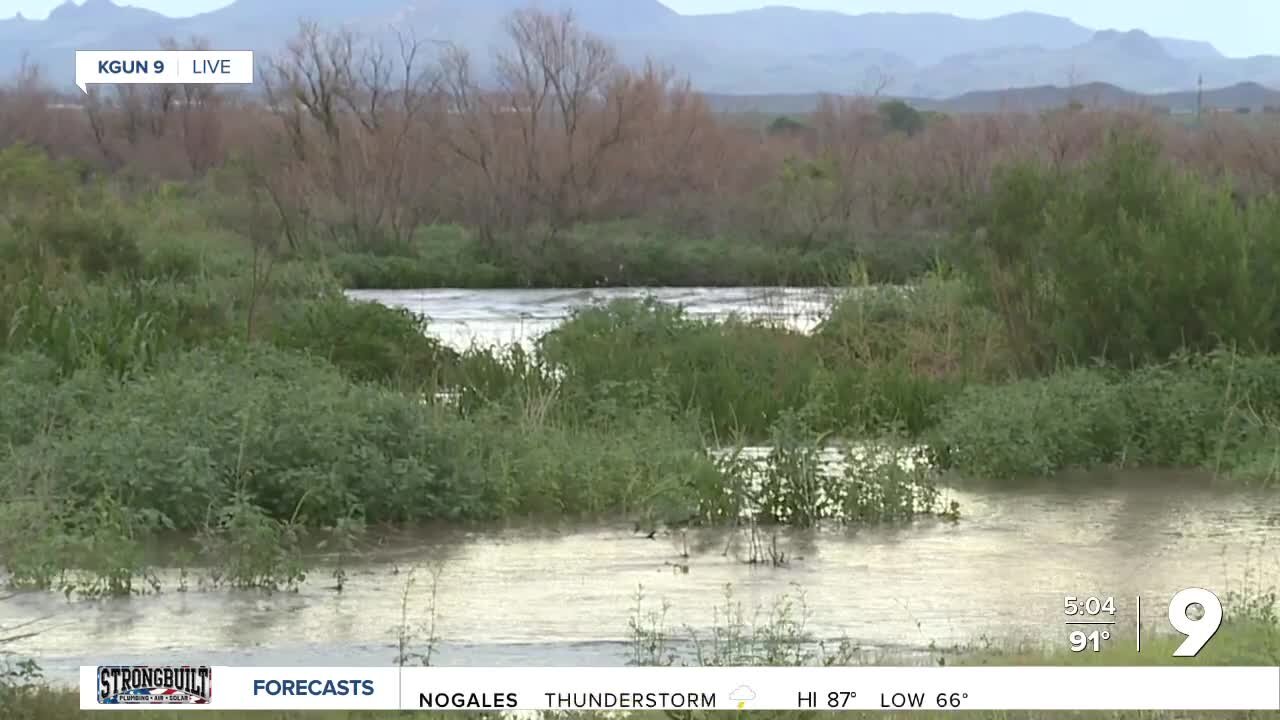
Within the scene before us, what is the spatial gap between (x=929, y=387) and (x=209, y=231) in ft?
72.2

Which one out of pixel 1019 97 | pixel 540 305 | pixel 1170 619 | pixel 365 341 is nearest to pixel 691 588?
pixel 1170 619

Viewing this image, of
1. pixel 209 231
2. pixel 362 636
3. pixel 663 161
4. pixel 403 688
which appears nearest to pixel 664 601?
pixel 362 636

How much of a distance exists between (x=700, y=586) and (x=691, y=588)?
7cm

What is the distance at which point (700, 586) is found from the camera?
11211mm

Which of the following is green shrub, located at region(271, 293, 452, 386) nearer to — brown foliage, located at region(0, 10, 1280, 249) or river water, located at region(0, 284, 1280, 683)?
river water, located at region(0, 284, 1280, 683)

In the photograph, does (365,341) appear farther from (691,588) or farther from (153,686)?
(153,686)

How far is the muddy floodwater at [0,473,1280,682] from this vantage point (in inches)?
375

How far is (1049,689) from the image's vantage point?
264 inches

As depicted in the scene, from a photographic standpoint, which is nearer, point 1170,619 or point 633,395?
point 1170,619

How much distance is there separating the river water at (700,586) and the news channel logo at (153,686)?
126 cm

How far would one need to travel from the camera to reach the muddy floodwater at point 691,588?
9.52 metres

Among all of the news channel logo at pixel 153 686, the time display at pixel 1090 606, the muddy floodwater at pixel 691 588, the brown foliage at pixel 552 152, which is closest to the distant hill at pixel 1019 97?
the brown foliage at pixel 552 152

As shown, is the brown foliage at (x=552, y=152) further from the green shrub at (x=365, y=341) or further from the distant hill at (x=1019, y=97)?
the distant hill at (x=1019, y=97)

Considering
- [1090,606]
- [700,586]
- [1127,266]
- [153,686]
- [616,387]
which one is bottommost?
[700,586]
